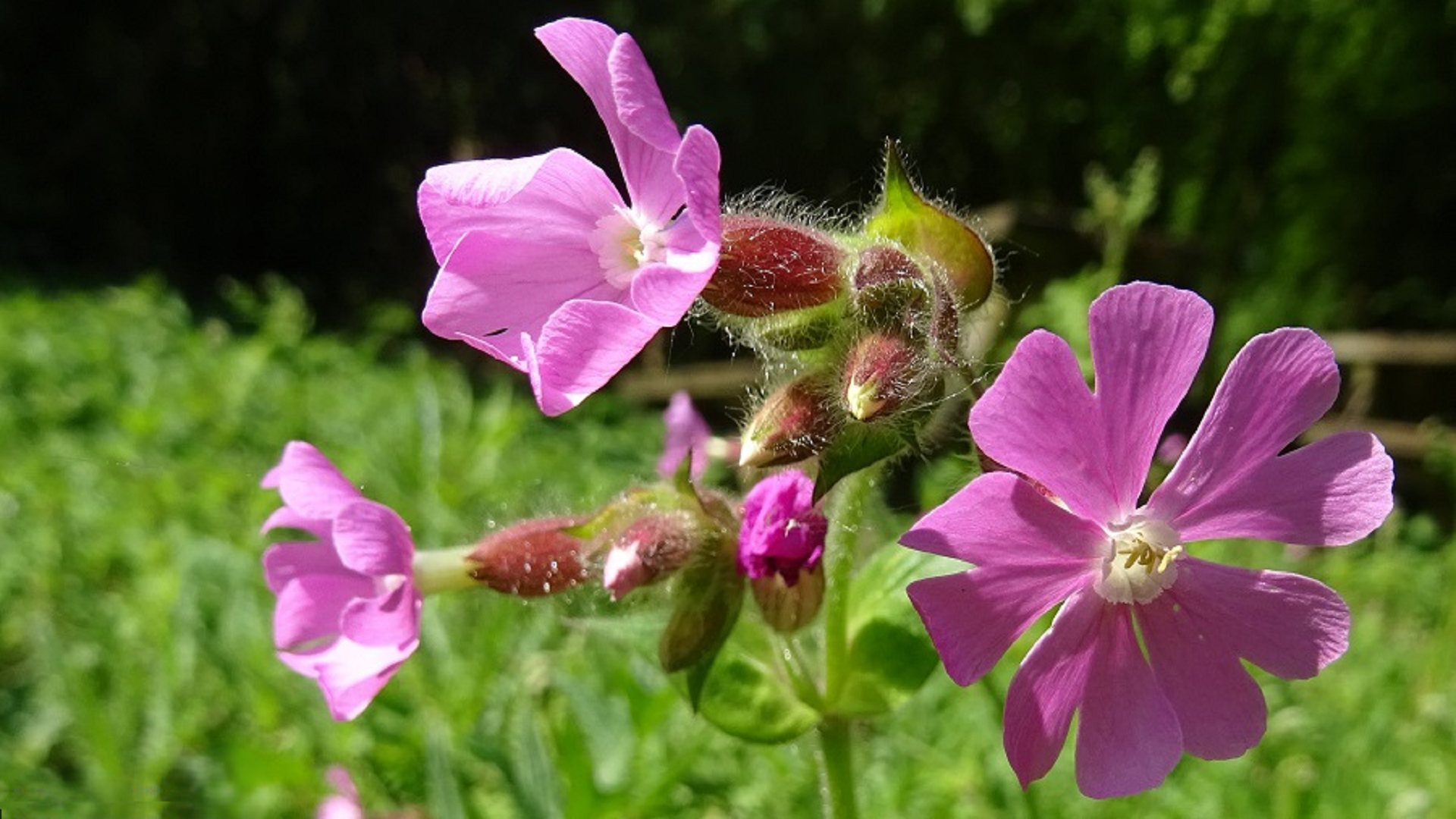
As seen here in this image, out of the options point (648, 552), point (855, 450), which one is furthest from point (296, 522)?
point (855, 450)

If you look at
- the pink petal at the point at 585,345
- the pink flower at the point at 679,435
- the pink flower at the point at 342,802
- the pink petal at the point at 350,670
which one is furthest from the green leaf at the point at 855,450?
the pink flower at the point at 342,802

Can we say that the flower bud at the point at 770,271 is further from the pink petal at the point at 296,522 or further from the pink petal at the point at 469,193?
the pink petal at the point at 296,522

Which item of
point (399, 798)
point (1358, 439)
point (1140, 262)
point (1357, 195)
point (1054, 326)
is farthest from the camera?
point (1357, 195)

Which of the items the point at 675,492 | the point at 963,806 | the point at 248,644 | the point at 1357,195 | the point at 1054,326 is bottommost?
the point at 1357,195

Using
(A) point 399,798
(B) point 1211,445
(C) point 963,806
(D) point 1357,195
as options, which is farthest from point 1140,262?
(D) point 1357,195

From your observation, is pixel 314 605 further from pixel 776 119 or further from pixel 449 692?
pixel 776 119

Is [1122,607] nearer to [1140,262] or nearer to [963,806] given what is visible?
[963,806]
